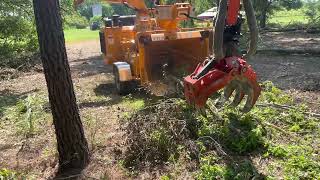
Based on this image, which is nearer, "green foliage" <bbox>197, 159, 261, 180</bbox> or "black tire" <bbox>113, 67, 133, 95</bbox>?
"green foliage" <bbox>197, 159, 261, 180</bbox>

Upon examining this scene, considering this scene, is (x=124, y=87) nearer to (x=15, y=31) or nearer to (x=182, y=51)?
(x=182, y=51)

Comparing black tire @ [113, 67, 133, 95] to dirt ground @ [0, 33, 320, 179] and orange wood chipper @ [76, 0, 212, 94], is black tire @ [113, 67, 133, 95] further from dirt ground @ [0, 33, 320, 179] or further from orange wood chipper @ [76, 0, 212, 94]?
dirt ground @ [0, 33, 320, 179]

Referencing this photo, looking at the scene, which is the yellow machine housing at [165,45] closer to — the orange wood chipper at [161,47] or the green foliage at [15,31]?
the orange wood chipper at [161,47]

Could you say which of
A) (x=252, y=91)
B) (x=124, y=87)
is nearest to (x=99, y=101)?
(x=124, y=87)

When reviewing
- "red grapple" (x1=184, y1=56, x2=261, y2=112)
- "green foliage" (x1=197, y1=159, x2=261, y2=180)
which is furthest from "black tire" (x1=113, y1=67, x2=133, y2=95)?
"green foliage" (x1=197, y1=159, x2=261, y2=180)

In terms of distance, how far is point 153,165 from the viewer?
5.26 m

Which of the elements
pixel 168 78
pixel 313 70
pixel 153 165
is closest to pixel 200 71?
pixel 153 165

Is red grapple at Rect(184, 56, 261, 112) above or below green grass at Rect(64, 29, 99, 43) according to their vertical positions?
above

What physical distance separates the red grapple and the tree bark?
4.77 ft

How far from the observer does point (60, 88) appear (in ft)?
16.4

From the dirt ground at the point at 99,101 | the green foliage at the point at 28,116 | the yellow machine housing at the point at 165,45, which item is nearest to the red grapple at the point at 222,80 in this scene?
the dirt ground at the point at 99,101

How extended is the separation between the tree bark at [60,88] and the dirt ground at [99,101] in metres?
0.25

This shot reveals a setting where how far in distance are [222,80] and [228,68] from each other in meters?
0.17

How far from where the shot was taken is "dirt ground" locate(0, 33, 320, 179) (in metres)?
5.52
